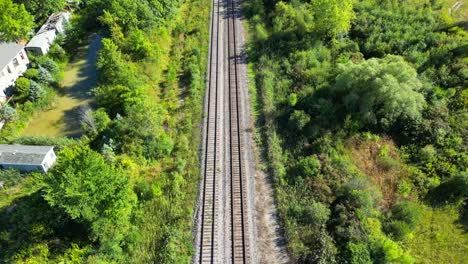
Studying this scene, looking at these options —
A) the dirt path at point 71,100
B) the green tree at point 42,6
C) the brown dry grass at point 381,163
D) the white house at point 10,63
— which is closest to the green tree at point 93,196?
the dirt path at point 71,100

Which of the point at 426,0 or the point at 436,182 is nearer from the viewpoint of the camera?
the point at 436,182

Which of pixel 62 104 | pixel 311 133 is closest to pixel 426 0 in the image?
pixel 311 133

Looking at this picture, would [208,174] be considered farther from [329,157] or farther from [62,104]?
[62,104]

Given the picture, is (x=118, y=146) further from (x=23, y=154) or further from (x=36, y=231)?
(x=36, y=231)

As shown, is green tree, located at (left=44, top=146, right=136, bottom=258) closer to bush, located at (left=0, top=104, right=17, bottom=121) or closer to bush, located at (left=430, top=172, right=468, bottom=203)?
bush, located at (left=0, top=104, right=17, bottom=121)

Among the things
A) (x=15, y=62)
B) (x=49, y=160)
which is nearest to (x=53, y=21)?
(x=15, y=62)

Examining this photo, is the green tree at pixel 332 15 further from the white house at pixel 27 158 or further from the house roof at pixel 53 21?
the house roof at pixel 53 21

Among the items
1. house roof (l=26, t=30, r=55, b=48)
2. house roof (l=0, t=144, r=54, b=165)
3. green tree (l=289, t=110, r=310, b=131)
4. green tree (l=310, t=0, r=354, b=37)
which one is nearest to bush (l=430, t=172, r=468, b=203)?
green tree (l=289, t=110, r=310, b=131)
